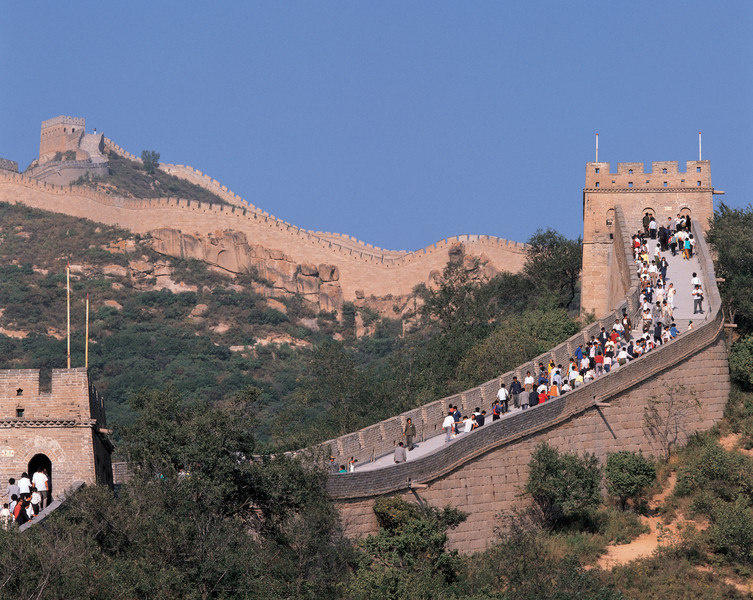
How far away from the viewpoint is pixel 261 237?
8081cm

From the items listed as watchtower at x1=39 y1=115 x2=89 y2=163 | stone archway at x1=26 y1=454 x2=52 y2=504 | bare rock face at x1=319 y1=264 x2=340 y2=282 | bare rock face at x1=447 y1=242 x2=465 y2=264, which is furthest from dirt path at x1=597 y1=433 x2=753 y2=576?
watchtower at x1=39 y1=115 x2=89 y2=163

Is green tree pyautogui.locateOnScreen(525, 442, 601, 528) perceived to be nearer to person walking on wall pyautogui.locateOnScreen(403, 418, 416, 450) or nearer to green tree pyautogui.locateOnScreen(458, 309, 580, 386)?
person walking on wall pyautogui.locateOnScreen(403, 418, 416, 450)

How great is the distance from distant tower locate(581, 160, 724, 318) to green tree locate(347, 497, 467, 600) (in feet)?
53.0

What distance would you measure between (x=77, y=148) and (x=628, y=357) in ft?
300

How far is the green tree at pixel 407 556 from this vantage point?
2506 cm

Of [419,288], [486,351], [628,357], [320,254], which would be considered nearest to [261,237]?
[320,254]

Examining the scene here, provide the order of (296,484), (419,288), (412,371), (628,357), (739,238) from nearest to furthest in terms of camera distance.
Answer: (296,484)
(628,357)
(739,238)
(412,371)
(419,288)

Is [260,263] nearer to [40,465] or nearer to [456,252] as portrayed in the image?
[456,252]

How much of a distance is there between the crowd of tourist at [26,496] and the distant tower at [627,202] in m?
21.1

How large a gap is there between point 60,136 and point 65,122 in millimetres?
1647

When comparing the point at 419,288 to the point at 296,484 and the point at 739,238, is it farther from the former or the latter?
the point at 296,484

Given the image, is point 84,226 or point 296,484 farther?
point 84,226

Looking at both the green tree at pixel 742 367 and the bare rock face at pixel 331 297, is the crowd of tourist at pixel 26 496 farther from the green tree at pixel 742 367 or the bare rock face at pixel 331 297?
the bare rock face at pixel 331 297

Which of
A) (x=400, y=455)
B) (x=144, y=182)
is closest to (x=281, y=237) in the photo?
(x=144, y=182)
